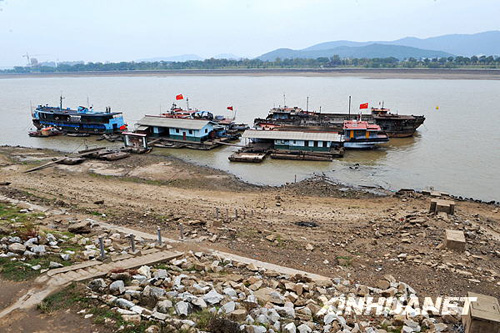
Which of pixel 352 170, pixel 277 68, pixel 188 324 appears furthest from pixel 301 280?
pixel 277 68

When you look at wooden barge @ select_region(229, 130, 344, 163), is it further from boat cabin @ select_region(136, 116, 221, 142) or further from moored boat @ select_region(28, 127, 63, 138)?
moored boat @ select_region(28, 127, 63, 138)

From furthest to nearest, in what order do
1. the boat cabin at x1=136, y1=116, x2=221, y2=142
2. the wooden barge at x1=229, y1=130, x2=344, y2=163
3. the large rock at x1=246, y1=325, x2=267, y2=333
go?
the boat cabin at x1=136, y1=116, x2=221, y2=142
the wooden barge at x1=229, y1=130, x2=344, y2=163
the large rock at x1=246, y1=325, x2=267, y2=333

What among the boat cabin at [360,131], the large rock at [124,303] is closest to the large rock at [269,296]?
the large rock at [124,303]

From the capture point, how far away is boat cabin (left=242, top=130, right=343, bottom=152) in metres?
37.0

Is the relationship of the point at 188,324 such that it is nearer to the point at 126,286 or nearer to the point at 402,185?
the point at 126,286

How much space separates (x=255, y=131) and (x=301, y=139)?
5.64 m

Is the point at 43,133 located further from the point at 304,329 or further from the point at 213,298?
the point at 304,329

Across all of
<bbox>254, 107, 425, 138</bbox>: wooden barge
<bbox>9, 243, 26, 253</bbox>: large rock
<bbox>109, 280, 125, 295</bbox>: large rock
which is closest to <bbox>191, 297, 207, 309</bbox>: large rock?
<bbox>109, 280, 125, 295</bbox>: large rock

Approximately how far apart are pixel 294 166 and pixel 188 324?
27612 millimetres

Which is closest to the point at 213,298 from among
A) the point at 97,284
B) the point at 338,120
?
the point at 97,284

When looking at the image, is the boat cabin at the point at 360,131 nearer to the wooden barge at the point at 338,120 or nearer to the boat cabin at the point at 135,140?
the wooden barge at the point at 338,120

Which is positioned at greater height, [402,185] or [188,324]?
[188,324]

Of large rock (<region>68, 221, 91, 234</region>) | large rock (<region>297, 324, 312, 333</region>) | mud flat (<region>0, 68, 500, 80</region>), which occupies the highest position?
mud flat (<region>0, 68, 500, 80</region>)

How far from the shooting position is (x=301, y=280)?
10.8 metres
